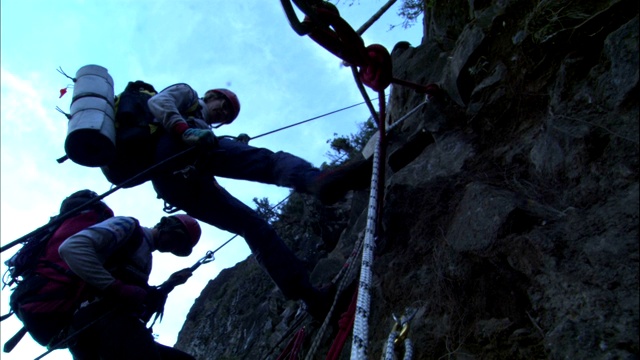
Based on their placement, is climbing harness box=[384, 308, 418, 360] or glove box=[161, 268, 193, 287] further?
glove box=[161, 268, 193, 287]

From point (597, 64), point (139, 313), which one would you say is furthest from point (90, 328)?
point (597, 64)

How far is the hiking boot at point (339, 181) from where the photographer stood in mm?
3865

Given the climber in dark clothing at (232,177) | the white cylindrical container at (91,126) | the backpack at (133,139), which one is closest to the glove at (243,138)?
the climber in dark clothing at (232,177)

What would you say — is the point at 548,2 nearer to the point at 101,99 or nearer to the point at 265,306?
the point at 101,99

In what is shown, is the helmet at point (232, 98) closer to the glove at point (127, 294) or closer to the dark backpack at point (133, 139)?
the dark backpack at point (133, 139)

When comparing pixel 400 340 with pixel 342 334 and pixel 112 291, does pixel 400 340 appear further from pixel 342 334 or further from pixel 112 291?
pixel 112 291

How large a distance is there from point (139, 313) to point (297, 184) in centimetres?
154

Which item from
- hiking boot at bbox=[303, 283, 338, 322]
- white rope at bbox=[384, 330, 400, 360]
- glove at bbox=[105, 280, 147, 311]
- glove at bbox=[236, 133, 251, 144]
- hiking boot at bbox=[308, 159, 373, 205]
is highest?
glove at bbox=[236, 133, 251, 144]

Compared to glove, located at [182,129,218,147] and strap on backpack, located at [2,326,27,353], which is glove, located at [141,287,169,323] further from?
glove, located at [182,129,218,147]

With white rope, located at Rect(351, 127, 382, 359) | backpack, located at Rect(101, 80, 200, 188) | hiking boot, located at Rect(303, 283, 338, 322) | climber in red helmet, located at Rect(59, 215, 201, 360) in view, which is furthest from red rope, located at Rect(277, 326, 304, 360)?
backpack, located at Rect(101, 80, 200, 188)

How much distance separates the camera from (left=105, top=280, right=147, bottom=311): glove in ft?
12.4

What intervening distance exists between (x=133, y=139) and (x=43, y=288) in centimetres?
131

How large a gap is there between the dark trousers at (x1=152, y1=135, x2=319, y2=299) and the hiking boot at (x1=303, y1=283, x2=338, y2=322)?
0.34 feet

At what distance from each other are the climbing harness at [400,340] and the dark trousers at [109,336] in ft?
Answer: 6.27
